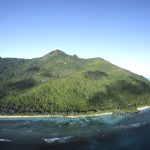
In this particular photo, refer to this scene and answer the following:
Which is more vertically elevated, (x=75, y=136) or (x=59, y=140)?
(x=75, y=136)

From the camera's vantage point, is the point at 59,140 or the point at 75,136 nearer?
the point at 59,140

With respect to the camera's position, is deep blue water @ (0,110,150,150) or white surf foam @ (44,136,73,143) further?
white surf foam @ (44,136,73,143)

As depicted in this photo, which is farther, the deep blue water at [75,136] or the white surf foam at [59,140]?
the white surf foam at [59,140]

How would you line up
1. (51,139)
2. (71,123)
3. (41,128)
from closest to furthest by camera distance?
1. (51,139)
2. (41,128)
3. (71,123)

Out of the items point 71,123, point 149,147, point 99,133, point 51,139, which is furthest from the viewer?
point 71,123

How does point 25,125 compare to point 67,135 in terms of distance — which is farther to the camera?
point 25,125

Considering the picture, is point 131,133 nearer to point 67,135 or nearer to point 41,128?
point 67,135

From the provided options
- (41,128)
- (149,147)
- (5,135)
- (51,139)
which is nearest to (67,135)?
(51,139)
